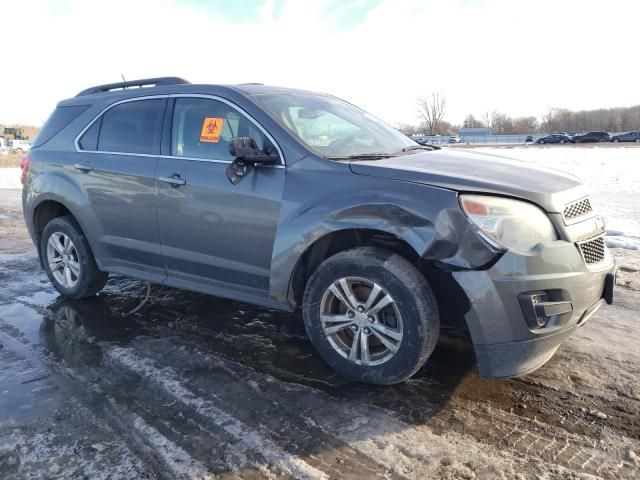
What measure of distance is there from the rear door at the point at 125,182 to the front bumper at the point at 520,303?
2548 mm

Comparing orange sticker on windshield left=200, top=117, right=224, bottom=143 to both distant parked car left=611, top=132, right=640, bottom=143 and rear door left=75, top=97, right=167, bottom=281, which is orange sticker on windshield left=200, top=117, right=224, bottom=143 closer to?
rear door left=75, top=97, right=167, bottom=281

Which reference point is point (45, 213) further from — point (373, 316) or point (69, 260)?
point (373, 316)

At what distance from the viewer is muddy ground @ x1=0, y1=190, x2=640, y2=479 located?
238 centimetres

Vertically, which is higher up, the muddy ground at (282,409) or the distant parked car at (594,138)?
the distant parked car at (594,138)

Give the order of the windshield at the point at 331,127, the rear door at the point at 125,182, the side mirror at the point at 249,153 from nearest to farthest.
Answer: the side mirror at the point at 249,153 → the windshield at the point at 331,127 → the rear door at the point at 125,182

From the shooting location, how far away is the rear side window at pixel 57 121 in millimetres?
4781

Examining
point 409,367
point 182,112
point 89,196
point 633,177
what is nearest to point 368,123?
point 182,112

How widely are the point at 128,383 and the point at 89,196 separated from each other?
6.39ft

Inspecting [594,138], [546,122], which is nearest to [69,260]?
[594,138]

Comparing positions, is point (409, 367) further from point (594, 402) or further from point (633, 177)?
point (633, 177)

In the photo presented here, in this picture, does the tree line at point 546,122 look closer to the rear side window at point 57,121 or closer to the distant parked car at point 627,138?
the distant parked car at point 627,138

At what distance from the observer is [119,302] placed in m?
4.86

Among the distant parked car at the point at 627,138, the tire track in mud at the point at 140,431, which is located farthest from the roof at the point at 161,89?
the distant parked car at the point at 627,138

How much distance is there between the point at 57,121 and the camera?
16.0 feet
